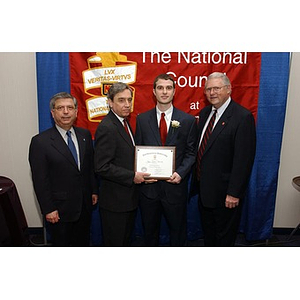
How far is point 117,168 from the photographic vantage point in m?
2.53

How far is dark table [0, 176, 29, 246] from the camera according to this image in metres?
2.94

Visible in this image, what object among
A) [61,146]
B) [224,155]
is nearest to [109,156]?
[61,146]

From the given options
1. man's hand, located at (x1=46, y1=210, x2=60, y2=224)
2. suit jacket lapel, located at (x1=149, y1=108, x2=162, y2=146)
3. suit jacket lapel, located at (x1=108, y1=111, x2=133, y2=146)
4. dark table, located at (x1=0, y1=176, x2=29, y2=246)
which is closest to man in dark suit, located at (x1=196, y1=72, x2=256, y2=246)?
suit jacket lapel, located at (x1=149, y1=108, x2=162, y2=146)

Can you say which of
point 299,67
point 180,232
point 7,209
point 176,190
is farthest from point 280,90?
point 7,209

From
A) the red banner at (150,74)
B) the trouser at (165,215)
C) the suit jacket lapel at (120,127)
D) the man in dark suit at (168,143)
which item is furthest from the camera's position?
the red banner at (150,74)

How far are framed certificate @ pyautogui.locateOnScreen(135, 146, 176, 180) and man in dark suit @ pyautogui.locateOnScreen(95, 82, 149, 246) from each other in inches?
1.9

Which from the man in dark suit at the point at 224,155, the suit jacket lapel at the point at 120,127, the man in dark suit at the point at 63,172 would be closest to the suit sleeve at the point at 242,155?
the man in dark suit at the point at 224,155

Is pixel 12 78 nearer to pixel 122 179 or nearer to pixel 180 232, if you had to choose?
pixel 122 179

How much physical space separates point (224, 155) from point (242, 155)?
0.46 feet

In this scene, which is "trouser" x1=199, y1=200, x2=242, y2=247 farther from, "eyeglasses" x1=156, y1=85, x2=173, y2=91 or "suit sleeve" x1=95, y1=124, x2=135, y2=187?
"eyeglasses" x1=156, y1=85, x2=173, y2=91

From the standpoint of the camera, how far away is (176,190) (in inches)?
106

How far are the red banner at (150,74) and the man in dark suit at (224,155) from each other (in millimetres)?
486

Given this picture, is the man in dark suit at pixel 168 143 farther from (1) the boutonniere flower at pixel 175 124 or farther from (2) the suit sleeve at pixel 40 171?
(2) the suit sleeve at pixel 40 171

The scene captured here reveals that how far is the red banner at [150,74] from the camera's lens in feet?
10.2
